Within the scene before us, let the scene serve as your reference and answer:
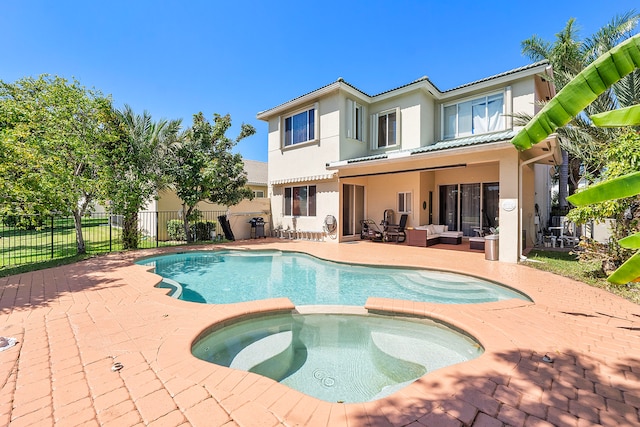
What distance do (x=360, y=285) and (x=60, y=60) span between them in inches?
975

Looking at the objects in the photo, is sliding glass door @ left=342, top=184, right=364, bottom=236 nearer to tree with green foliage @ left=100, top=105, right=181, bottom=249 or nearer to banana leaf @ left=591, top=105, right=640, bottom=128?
tree with green foliage @ left=100, top=105, right=181, bottom=249

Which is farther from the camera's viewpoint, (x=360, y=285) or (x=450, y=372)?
(x=360, y=285)

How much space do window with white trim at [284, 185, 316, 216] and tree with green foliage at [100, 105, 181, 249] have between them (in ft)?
31.4

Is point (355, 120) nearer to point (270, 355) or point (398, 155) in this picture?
point (398, 155)

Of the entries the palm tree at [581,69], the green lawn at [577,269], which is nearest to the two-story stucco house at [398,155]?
the palm tree at [581,69]

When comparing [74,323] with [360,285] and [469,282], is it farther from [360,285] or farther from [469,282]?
[469,282]

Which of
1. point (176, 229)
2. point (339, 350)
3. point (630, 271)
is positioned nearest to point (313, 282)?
point (339, 350)

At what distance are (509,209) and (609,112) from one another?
12325mm

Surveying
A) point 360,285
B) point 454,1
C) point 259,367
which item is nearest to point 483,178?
point 454,1

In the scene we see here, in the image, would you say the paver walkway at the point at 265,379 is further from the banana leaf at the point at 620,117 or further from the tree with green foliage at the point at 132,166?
the tree with green foliage at the point at 132,166

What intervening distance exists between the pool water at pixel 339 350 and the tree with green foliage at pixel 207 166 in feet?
49.9

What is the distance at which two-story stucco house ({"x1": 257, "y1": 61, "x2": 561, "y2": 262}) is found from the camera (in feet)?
60.1

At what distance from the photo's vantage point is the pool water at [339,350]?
18.0 feet

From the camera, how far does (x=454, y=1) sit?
17625 millimetres
